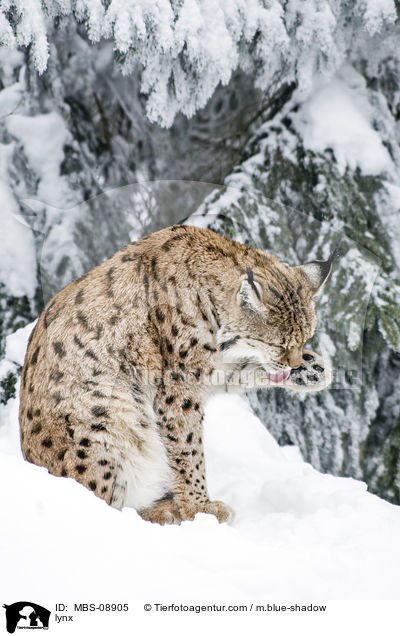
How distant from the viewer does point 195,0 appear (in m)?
4.18

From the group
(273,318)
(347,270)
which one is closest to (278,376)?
(273,318)

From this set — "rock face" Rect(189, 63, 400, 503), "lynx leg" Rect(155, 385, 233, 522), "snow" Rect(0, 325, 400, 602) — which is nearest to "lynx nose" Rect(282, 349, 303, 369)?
"lynx leg" Rect(155, 385, 233, 522)

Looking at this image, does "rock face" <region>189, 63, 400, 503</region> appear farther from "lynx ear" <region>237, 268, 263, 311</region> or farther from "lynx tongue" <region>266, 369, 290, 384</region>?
"lynx ear" <region>237, 268, 263, 311</region>

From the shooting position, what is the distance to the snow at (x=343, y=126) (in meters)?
5.24

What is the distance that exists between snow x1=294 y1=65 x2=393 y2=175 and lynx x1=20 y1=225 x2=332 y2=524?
2387mm

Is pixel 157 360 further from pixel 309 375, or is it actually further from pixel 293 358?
pixel 309 375

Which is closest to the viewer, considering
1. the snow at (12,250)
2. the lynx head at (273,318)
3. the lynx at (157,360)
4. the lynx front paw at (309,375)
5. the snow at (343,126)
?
the lynx at (157,360)

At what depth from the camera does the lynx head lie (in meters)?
2.96

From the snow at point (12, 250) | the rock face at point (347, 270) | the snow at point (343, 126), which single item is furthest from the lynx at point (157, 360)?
the snow at point (343, 126)

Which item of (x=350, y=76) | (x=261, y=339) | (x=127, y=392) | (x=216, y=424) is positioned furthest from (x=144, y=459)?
(x=350, y=76)

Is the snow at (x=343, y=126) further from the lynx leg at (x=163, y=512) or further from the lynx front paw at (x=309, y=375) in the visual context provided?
the lynx leg at (x=163, y=512)

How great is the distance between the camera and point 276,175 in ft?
17.1

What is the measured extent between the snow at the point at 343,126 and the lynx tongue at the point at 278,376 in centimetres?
270

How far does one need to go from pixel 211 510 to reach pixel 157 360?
84 centimetres
